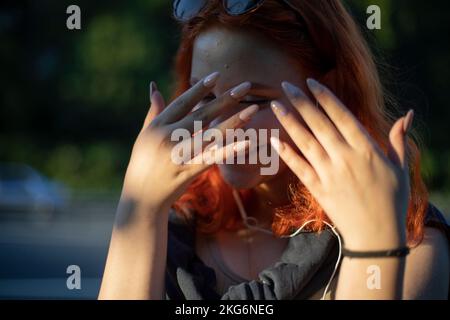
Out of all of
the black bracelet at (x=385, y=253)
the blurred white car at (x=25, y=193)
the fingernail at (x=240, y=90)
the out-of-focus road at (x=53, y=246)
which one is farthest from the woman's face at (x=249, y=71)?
the blurred white car at (x=25, y=193)

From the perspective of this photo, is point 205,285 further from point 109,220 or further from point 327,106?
point 109,220

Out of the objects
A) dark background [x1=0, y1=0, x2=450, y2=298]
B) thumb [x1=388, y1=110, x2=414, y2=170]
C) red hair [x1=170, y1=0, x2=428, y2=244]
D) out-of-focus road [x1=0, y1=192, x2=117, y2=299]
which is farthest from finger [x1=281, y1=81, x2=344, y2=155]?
dark background [x1=0, y1=0, x2=450, y2=298]

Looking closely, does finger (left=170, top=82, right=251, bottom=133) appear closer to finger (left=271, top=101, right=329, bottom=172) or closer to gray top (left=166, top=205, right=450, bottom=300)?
finger (left=271, top=101, right=329, bottom=172)

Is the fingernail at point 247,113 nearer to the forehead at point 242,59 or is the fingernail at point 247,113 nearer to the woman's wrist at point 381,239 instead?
the forehead at point 242,59

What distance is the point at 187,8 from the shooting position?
6.67ft

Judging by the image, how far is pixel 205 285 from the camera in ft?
6.15

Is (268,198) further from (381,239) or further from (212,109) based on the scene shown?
(381,239)

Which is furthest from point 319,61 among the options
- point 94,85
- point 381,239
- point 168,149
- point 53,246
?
point 94,85

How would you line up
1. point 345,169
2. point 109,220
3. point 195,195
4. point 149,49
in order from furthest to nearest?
point 149,49
point 109,220
point 195,195
point 345,169

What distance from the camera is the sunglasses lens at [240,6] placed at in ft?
6.13

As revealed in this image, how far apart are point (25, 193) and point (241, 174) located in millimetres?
13760

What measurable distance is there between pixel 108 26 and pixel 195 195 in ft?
56.5

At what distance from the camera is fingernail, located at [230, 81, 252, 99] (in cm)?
167

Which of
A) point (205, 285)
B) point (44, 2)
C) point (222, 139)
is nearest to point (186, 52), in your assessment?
point (222, 139)
